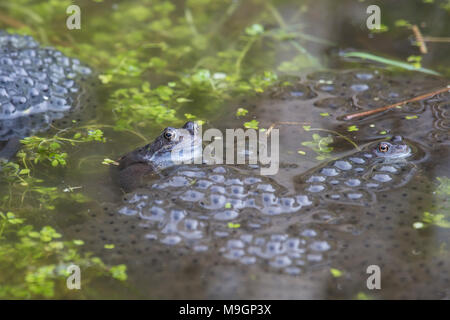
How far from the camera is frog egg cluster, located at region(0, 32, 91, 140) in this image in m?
4.11

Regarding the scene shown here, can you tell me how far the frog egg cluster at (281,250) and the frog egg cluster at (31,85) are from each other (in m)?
2.10

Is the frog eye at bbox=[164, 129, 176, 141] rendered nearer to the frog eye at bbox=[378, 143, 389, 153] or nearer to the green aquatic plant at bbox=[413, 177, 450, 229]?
the frog eye at bbox=[378, 143, 389, 153]

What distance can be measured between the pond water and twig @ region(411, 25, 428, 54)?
3.4 inches

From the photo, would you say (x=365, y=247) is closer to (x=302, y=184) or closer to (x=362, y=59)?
(x=302, y=184)

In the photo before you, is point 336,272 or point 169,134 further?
point 169,134

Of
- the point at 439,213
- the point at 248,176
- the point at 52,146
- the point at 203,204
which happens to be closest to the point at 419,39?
the point at 439,213

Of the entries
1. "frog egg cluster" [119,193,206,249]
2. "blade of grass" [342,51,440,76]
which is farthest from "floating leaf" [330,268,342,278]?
"blade of grass" [342,51,440,76]

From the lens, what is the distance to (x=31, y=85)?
4219 millimetres

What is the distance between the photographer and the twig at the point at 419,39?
15.3ft

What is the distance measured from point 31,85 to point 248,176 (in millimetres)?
2120

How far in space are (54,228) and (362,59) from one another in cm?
309

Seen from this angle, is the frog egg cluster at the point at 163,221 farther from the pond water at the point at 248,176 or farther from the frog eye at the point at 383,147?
the frog eye at the point at 383,147

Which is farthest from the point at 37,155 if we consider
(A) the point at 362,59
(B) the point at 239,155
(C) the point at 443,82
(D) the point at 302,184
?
(C) the point at 443,82

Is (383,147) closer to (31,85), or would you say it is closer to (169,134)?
(169,134)
